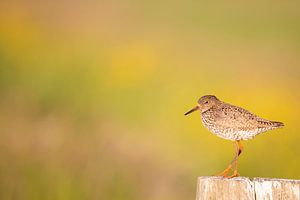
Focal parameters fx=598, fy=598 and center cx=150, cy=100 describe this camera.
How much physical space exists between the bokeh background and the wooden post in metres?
2.33

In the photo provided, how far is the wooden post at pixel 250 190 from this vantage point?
2.01m

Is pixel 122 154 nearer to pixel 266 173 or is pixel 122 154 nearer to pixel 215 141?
pixel 215 141

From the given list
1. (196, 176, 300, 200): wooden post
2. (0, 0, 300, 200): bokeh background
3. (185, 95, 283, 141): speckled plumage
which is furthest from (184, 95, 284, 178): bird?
(0, 0, 300, 200): bokeh background

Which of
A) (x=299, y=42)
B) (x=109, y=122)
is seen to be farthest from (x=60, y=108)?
(x=299, y=42)

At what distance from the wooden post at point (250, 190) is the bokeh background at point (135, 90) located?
2328mm

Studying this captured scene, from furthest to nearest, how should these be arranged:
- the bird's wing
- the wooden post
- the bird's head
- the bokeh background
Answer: the bokeh background
the bird's head
the bird's wing
the wooden post

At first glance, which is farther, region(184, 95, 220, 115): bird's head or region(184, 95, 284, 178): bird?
region(184, 95, 220, 115): bird's head

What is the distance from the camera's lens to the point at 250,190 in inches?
79.7

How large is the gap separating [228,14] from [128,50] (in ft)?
2.81

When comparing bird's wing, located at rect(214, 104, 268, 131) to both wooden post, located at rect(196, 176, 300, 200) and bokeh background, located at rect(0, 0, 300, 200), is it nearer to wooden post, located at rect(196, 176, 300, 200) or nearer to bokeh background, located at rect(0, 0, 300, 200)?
wooden post, located at rect(196, 176, 300, 200)

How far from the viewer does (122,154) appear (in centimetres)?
444

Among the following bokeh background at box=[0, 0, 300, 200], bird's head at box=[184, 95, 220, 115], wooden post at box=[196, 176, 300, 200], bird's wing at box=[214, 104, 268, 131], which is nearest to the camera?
wooden post at box=[196, 176, 300, 200]

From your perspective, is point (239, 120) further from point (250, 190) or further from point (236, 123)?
point (250, 190)

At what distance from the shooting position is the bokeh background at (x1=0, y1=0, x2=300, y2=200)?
4.37 metres
